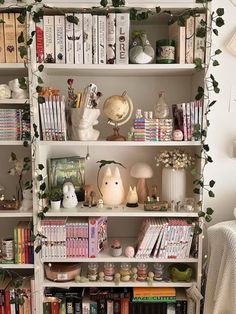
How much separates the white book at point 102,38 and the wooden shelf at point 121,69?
0.15 ft

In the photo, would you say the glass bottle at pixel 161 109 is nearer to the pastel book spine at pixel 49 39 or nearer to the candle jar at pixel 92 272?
the pastel book spine at pixel 49 39

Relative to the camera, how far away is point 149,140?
178 centimetres

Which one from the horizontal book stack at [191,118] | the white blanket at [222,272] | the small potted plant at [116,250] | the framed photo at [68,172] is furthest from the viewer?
the framed photo at [68,172]

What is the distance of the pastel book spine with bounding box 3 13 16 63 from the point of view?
169 cm

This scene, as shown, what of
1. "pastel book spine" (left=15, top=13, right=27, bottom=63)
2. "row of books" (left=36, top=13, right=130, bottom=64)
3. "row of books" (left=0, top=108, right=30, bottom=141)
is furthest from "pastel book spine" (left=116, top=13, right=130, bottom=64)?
"row of books" (left=0, top=108, right=30, bottom=141)

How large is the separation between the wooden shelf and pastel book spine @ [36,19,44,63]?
49 millimetres

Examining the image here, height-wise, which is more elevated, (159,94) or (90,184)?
(159,94)

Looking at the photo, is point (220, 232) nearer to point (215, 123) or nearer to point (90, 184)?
point (215, 123)

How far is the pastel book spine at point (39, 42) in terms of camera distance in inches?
66.9

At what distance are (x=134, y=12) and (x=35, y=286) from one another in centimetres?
148

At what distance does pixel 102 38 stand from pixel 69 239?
104 cm

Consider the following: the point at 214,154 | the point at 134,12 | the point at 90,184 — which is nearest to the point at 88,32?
the point at 134,12

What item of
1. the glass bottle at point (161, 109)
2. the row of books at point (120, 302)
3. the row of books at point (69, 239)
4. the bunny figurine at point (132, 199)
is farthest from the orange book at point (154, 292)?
the glass bottle at point (161, 109)

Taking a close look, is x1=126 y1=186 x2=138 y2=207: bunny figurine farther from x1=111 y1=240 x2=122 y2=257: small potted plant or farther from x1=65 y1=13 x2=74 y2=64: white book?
x1=65 y1=13 x2=74 y2=64: white book
